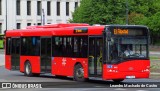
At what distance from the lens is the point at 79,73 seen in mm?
23656

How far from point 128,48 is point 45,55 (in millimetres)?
6316

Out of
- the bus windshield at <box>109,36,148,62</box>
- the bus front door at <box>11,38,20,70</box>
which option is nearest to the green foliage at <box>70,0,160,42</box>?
the bus front door at <box>11,38,20,70</box>

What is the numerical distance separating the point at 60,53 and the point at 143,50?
192 inches

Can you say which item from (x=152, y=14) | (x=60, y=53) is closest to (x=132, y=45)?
(x=60, y=53)

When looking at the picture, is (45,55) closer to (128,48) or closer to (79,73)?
(79,73)

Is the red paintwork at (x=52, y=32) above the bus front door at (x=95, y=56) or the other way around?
above

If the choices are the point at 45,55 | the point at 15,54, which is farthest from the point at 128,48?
the point at 15,54

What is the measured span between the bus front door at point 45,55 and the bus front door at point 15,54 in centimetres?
284

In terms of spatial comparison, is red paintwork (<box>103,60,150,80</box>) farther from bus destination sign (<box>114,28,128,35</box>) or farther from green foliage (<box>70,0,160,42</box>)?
green foliage (<box>70,0,160,42</box>)

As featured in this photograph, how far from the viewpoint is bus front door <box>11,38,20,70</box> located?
29.4 meters

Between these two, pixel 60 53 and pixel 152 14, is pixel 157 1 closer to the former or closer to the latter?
pixel 152 14

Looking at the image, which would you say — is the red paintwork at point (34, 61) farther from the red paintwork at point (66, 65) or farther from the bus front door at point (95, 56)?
the bus front door at point (95, 56)

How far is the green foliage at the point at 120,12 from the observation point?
8375 centimetres

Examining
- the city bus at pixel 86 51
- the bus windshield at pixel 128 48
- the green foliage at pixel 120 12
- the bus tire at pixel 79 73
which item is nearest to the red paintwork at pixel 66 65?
the city bus at pixel 86 51
